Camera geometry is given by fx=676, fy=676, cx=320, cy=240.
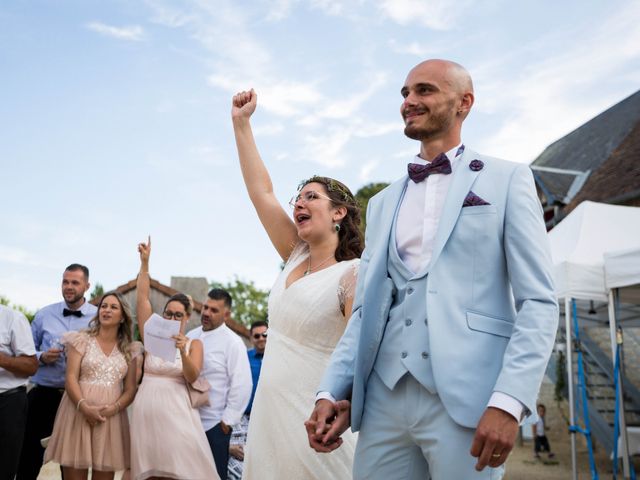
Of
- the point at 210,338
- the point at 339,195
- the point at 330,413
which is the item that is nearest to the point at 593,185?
the point at 210,338

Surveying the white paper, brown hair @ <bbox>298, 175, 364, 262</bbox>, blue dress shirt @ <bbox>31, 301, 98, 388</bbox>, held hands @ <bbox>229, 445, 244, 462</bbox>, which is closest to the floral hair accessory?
brown hair @ <bbox>298, 175, 364, 262</bbox>

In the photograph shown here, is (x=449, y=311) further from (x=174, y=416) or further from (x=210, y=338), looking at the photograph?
(x=210, y=338)

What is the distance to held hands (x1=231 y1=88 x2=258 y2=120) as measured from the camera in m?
3.29

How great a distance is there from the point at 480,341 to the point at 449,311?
0.39 feet

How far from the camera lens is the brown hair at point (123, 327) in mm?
6383

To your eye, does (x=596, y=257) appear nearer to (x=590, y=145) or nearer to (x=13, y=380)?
(x=13, y=380)

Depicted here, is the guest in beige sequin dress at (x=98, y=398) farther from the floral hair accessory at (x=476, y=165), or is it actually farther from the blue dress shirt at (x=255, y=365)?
the floral hair accessory at (x=476, y=165)

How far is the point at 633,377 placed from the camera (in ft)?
56.8

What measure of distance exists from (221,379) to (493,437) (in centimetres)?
537

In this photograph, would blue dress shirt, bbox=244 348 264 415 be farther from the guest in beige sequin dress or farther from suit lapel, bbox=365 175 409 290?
suit lapel, bbox=365 175 409 290

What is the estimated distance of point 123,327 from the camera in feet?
21.5

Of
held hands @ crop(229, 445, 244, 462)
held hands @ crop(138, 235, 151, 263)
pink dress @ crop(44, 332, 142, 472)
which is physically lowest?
held hands @ crop(229, 445, 244, 462)

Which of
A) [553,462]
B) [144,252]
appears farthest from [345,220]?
[553,462]

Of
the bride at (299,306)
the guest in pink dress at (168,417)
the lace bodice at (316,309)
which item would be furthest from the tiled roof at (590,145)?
the lace bodice at (316,309)
